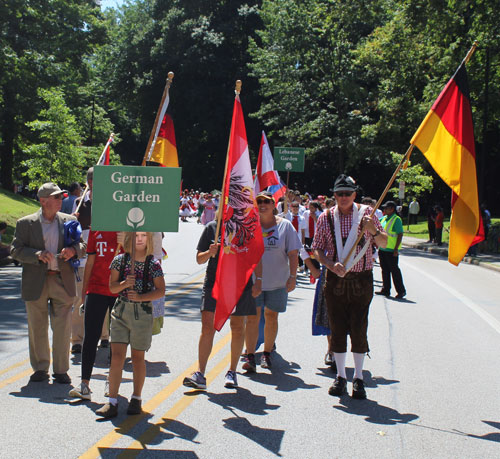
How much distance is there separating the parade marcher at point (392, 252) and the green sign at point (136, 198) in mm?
8711

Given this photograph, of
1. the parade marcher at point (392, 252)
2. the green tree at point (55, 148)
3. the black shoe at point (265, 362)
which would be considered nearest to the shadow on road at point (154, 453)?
Answer: the black shoe at point (265, 362)

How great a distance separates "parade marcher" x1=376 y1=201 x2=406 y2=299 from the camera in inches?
550

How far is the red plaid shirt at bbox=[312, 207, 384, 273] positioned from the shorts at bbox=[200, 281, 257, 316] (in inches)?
32.2

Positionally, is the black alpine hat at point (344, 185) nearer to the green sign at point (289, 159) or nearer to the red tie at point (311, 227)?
the red tie at point (311, 227)

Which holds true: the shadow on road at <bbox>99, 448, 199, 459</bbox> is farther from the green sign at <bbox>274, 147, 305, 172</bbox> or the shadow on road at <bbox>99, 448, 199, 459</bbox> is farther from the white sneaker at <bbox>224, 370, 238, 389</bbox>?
the green sign at <bbox>274, 147, 305, 172</bbox>

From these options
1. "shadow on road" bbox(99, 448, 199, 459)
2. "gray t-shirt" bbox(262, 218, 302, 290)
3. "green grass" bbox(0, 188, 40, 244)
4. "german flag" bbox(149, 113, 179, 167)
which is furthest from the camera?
"green grass" bbox(0, 188, 40, 244)

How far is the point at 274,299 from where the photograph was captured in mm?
7750

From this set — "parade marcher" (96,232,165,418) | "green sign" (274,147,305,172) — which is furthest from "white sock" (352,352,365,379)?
"green sign" (274,147,305,172)

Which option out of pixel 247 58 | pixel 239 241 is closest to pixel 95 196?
pixel 239 241

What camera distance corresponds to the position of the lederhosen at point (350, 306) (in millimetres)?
6715

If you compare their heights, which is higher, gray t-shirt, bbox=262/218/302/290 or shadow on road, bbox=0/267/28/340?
gray t-shirt, bbox=262/218/302/290

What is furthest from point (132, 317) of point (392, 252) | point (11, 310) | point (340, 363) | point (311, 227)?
point (311, 227)

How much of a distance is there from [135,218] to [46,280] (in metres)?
1.61

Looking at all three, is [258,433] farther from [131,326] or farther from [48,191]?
[48,191]
